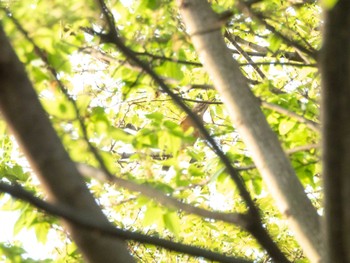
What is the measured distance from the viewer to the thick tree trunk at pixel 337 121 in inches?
58.0

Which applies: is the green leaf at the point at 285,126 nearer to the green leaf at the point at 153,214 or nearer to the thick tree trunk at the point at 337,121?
the green leaf at the point at 153,214

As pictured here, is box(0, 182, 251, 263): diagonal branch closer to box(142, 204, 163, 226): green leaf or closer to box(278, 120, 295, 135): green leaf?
box(142, 204, 163, 226): green leaf

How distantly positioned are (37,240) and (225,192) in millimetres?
1161

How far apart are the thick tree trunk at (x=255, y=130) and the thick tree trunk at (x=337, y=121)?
30.5 inches

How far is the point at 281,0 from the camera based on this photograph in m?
5.02

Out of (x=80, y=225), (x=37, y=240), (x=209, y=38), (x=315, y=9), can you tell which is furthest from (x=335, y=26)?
(x=315, y=9)

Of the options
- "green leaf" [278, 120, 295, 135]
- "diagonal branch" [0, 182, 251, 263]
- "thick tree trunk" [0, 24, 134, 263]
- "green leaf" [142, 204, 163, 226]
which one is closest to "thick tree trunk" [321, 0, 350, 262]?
"diagonal branch" [0, 182, 251, 263]

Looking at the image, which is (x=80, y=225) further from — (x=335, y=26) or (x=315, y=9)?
(x=315, y=9)

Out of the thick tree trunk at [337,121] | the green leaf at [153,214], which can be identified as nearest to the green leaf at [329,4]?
the thick tree trunk at [337,121]

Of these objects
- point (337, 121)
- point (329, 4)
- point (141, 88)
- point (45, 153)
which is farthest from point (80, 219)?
point (141, 88)

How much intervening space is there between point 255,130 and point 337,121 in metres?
1.29

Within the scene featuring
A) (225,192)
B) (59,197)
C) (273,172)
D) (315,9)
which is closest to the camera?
(59,197)

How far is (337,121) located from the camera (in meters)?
1.61

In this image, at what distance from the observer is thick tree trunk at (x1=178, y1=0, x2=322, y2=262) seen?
2.73m
